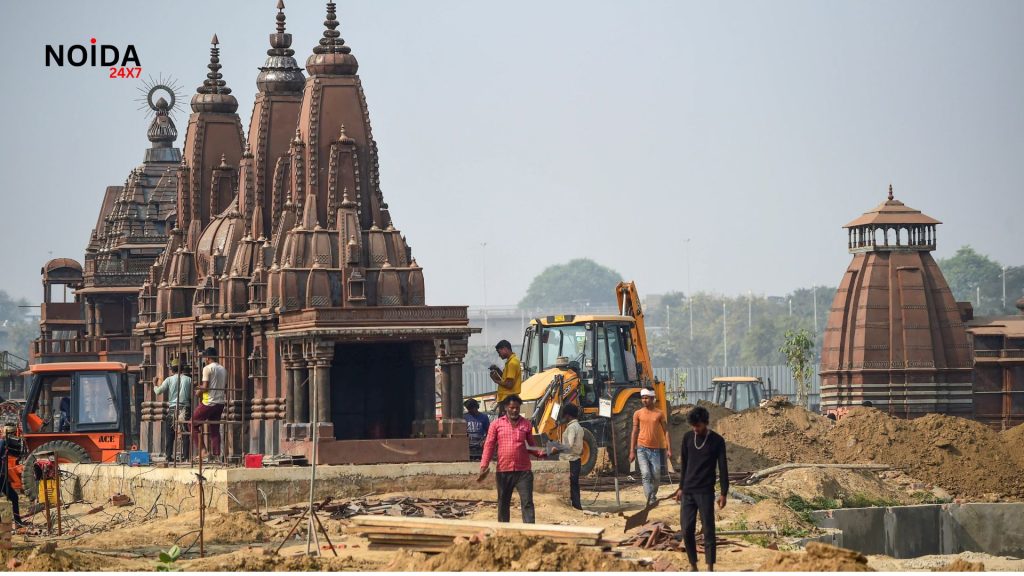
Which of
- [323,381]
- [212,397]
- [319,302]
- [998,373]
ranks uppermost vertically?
[319,302]

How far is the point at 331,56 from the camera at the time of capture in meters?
34.8

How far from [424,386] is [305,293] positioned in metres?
2.85

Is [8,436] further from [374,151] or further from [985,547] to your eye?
[985,547]

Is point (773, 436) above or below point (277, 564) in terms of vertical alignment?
above

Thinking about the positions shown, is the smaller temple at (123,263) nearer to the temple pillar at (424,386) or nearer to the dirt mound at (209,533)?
the temple pillar at (424,386)

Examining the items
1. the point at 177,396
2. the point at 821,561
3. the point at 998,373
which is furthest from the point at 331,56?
the point at 998,373

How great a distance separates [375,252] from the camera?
33031 millimetres

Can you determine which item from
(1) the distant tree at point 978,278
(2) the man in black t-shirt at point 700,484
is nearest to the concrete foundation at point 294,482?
(2) the man in black t-shirt at point 700,484

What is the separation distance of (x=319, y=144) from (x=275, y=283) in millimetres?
2854

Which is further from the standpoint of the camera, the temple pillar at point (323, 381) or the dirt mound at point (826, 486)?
the dirt mound at point (826, 486)

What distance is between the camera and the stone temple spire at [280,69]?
3816 cm

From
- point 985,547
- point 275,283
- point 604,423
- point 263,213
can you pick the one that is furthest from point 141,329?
point 985,547

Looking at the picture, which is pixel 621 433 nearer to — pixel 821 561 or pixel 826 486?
pixel 826 486

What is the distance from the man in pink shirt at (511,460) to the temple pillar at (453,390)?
24.7ft
